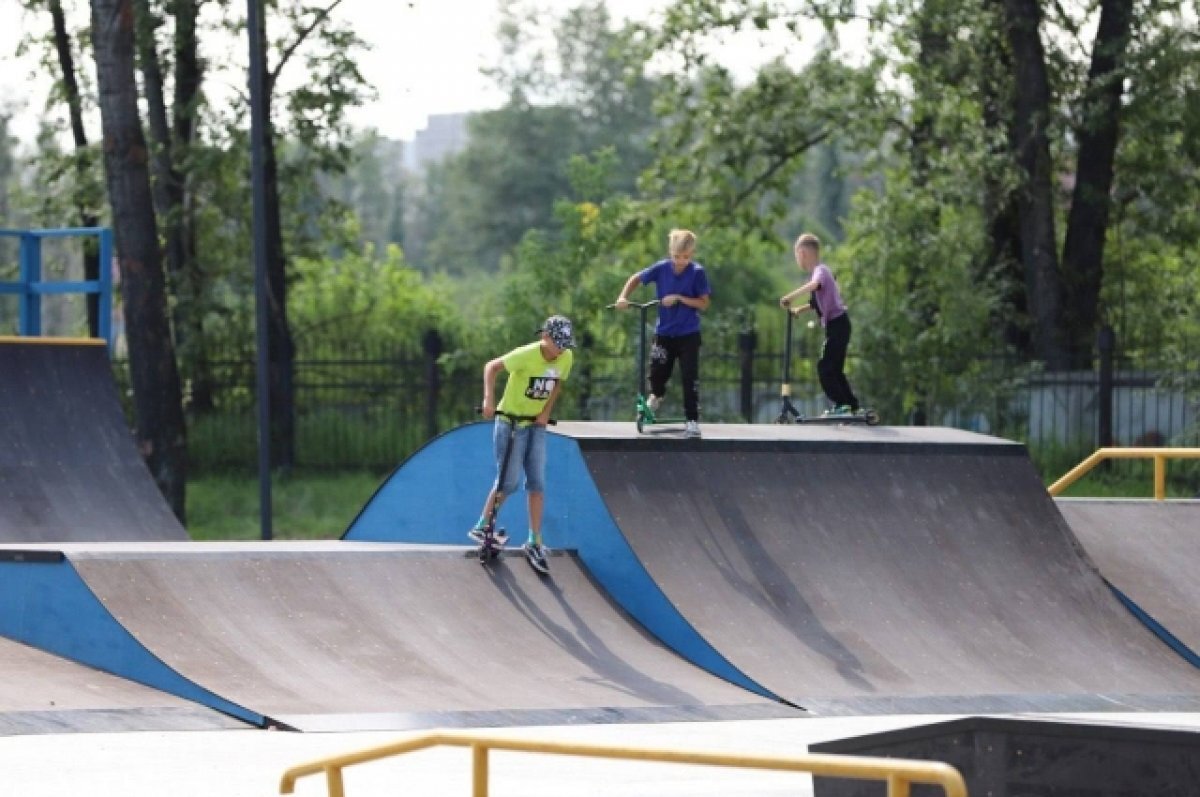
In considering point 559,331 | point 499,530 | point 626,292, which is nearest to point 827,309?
point 626,292

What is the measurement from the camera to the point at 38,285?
19797mm

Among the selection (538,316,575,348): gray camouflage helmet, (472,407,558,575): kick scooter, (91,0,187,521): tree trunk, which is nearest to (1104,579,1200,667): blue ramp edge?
(472,407,558,575): kick scooter

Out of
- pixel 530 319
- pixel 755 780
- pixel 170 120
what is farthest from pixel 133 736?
pixel 170 120

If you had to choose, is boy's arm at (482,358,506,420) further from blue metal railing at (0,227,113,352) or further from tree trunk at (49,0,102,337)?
tree trunk at (49,0,102,337)

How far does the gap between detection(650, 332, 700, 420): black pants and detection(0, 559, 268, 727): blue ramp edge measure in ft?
14.6

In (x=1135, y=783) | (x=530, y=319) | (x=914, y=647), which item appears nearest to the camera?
(x=1135, y=783)

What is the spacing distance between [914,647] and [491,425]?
3.22 meters

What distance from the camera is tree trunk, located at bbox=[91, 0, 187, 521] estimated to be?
73.5ft

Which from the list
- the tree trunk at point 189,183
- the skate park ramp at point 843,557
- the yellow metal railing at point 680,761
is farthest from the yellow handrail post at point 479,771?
the tree trunk at point 189,183

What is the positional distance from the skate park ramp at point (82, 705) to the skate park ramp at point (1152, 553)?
678 centimetres

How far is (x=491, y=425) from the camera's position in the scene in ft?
44.8

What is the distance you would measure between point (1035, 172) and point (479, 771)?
2374cm

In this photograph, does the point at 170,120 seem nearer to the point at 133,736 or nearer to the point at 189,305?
the point at 189,305

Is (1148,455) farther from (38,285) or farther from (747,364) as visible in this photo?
(38,285)
